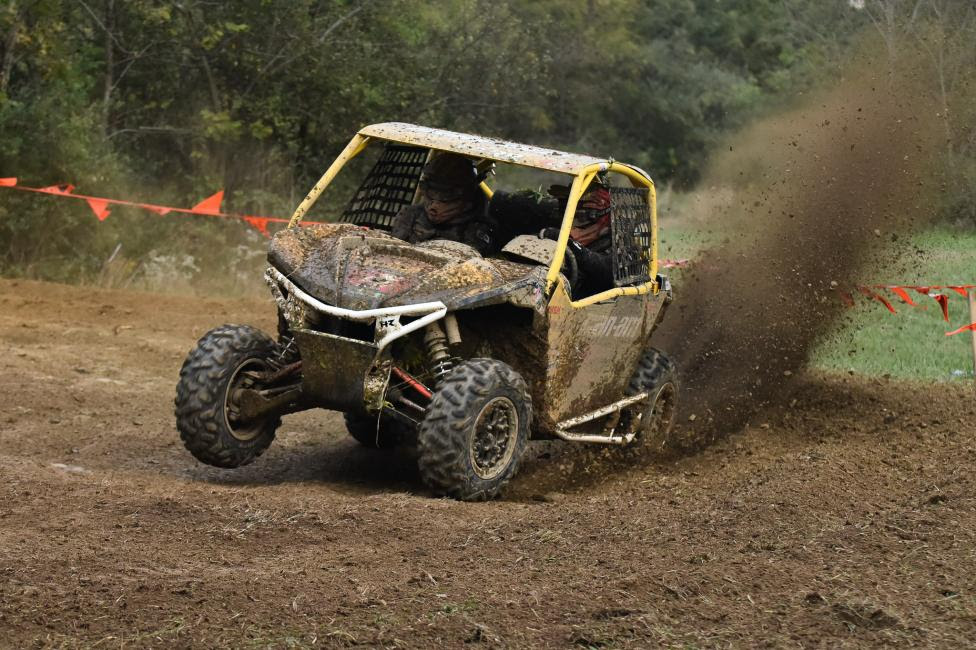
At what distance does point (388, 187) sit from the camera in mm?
9367

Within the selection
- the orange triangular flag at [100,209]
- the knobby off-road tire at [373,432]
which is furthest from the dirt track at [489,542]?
the orange triangular flag at [100,209]

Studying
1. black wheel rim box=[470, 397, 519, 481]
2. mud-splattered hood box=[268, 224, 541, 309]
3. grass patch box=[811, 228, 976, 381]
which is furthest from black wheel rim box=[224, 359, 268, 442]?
grass patch box=[811, 228, 976, 381]

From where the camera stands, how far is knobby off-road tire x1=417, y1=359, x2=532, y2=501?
702 cm

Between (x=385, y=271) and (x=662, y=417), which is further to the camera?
(x=662, y=417)

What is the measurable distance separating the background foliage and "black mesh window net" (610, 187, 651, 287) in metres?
5.45

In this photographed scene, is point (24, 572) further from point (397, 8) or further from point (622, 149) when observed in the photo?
point (622, 149)

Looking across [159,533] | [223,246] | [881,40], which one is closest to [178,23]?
[223,246]

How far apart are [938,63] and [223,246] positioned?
10.2 meters

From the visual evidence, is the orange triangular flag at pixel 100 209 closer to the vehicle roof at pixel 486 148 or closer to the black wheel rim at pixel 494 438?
the vehicle roof at pixel 486 148

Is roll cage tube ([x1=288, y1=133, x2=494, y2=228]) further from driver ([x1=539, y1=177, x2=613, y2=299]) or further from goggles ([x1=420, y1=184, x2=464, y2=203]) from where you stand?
driver ([x1=539, y1=177, x2=613, y2=299])

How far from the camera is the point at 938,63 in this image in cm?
1748

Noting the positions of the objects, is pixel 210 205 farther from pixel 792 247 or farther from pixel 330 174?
pixel 330 174

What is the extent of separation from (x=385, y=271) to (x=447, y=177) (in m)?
1.65

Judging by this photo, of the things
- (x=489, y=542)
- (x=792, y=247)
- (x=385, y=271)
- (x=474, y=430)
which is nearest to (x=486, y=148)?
(x=385, y=271)
